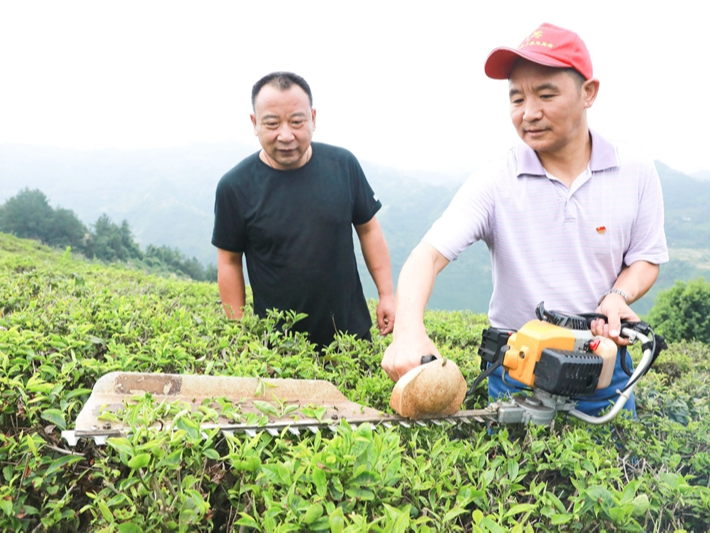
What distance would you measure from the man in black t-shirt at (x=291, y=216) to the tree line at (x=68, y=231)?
40549 mm

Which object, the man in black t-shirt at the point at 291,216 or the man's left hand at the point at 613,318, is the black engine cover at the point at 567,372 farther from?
the man in black t-shirt at the point at 291,216

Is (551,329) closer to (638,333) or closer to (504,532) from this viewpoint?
(638,333)

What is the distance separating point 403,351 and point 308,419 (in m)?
0.49

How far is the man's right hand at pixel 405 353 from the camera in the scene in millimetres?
1878

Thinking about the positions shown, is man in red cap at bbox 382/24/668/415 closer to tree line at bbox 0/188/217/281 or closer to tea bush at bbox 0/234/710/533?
tea bush at bbox 0/234/710/533

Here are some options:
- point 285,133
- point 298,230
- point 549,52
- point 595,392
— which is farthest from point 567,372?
point 285,133

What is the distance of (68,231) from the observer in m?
43.5

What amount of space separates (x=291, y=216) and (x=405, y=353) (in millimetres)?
1756

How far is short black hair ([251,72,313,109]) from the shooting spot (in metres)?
3.24

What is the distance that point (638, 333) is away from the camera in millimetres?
2086

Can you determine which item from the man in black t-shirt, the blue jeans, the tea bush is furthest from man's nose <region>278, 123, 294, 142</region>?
the blue jeans

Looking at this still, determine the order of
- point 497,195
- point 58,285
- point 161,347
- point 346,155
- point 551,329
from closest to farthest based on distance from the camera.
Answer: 1. point 551,329
2. point 161,347
3. point 497,195
4. point 58,285
5. point 346,155

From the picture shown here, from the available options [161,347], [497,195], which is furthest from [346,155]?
[161,347]

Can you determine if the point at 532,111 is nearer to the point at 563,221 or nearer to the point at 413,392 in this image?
the point at 563,221
